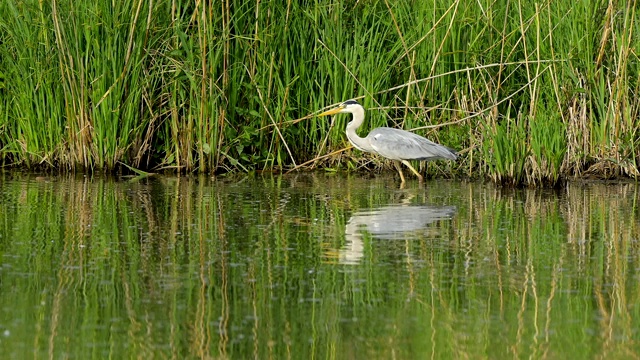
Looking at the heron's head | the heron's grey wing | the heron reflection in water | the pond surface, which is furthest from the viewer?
the heron's head

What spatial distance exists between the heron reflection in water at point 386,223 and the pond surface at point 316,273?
0.04ft

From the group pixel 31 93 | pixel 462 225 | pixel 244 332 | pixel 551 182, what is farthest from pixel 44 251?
pixel 551 182

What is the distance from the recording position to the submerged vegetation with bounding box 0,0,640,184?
874 cm

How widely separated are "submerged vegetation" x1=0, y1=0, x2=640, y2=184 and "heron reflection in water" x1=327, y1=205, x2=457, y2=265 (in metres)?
1.22

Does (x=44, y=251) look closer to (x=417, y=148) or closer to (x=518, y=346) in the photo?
(x=518, y=346)

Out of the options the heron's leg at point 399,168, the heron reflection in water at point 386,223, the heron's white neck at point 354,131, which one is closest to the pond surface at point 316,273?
the heron reflection in water at point 386,223

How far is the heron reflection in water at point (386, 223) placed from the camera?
5.97 meters

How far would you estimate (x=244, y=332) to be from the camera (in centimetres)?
432

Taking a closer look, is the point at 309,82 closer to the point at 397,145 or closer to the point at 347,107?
the point at 347,107

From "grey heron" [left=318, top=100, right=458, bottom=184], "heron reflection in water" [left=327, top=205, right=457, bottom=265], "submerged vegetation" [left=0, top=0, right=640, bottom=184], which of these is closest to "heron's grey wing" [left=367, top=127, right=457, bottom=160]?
"grey heron" [left=318, top=100, right=458, bottom=184]

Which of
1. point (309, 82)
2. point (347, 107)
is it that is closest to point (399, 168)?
point (347, 107)

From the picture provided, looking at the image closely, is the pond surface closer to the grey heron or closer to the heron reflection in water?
the heron reflection in water

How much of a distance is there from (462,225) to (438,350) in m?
2.78

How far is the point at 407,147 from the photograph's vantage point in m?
8.73
